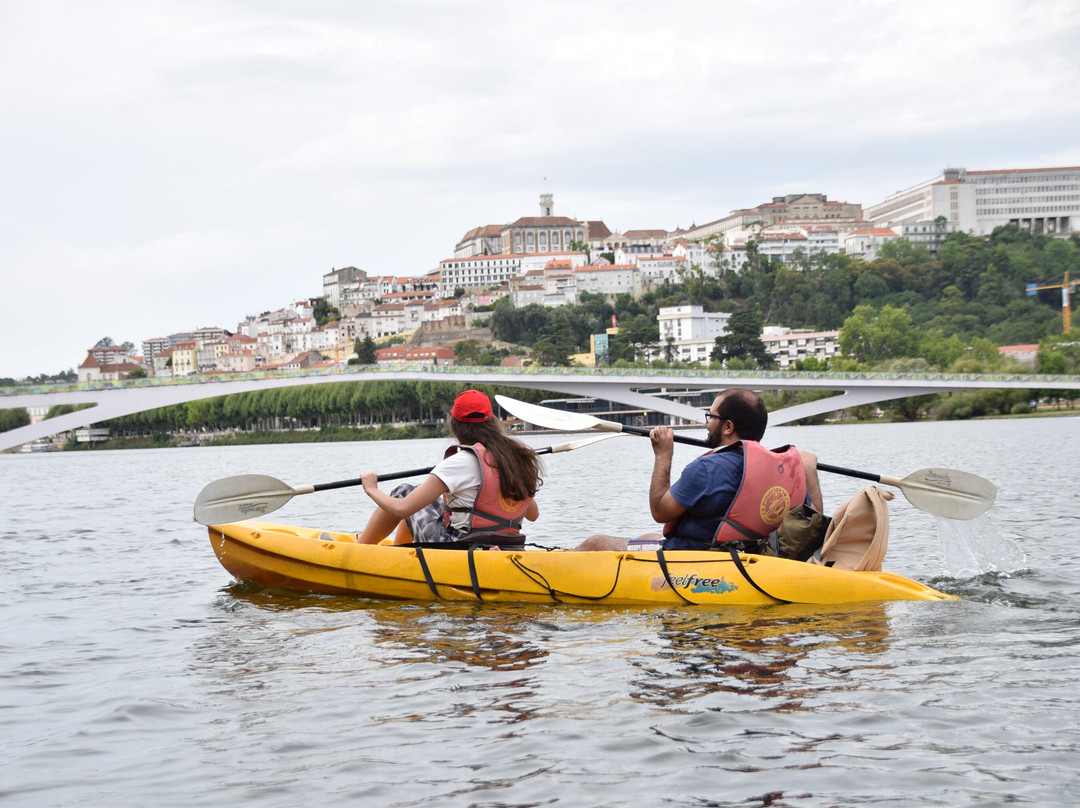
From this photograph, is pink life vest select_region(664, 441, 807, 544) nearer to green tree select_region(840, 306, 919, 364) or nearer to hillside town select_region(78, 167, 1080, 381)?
green tree select_region(840, 306, 919, 364)

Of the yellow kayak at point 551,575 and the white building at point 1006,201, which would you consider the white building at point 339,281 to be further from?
the yellow kayak at point 551,575

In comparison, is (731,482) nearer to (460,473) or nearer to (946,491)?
(460,473)

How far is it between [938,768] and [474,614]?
3.48 metres

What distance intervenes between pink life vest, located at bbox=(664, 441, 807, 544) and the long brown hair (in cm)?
113

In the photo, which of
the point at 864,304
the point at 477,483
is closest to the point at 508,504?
the point at 477,483

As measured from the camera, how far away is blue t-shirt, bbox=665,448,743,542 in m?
6.16

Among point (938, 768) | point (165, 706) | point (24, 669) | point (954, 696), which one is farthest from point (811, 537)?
point (24, 669)

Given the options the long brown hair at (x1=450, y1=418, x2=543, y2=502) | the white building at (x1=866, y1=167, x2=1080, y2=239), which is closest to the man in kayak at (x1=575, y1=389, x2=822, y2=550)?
the long brown hair at (x1=450, y1=418, x2=543, y2=502)

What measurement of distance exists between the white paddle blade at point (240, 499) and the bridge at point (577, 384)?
3272 cm

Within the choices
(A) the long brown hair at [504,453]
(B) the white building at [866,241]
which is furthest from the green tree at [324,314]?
(A) the long brown hair at [504,453]

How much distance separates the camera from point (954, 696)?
4680mm

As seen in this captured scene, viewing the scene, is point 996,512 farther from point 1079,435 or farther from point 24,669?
point 1079,435

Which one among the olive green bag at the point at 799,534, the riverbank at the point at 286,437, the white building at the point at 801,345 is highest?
the white building at the point at 801,345

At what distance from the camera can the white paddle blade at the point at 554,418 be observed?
7.88 m
